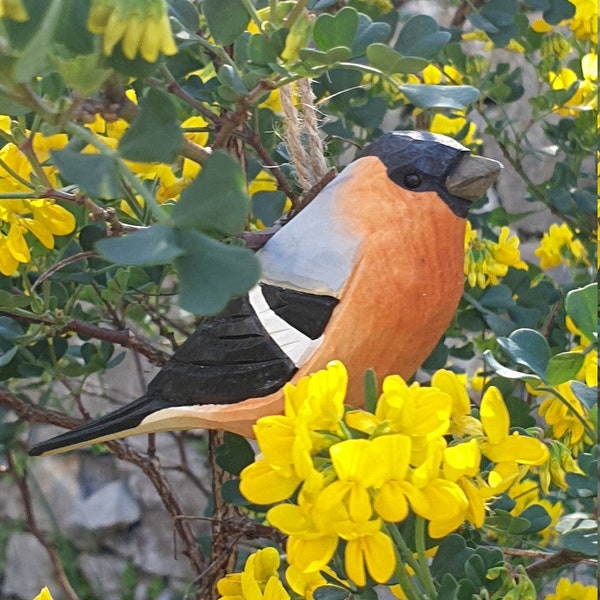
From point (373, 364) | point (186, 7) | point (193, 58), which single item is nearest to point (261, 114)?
point (193, 58)

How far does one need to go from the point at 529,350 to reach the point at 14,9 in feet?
1.16

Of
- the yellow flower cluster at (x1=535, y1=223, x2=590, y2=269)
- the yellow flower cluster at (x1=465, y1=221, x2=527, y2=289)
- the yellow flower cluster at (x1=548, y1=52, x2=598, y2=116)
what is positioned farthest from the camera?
the yellow flower cluster at (x1=535, y1=223, x2=590, y2=269)

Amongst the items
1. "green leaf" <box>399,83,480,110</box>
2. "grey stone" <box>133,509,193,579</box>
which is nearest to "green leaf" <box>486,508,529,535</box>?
"green leaf" <box>399,83,480,110</box>

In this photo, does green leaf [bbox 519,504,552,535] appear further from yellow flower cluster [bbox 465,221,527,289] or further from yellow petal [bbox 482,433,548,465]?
yellow flower cluster [bbox 465,221,527,289]

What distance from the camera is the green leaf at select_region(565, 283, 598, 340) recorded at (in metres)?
0.53

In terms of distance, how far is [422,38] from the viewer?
0.58 m

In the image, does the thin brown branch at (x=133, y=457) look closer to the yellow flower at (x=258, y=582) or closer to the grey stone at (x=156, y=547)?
the yellow flower at (x=258, y=582)

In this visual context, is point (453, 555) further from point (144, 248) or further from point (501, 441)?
point (144, 248)

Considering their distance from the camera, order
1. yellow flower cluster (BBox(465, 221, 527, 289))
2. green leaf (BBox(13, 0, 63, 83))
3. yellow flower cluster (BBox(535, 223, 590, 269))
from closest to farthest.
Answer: green leaf (BBox(13, 0, 63, 83)), yellow flower cluster (BBox(465, 221, 527, 289)), yellow flower cluster (BBox(535, 223, 590, 269))

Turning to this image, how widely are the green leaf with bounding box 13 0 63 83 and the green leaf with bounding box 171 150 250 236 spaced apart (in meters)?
0.08

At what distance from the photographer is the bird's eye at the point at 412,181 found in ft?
1.81

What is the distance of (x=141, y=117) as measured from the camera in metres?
0.40

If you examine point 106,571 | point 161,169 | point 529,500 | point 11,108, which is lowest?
point 106,571

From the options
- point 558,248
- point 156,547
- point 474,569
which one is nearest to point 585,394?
point 474,569
